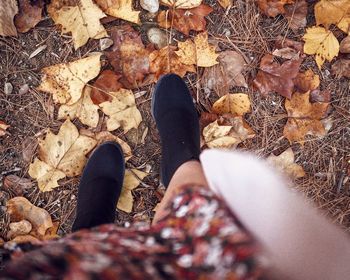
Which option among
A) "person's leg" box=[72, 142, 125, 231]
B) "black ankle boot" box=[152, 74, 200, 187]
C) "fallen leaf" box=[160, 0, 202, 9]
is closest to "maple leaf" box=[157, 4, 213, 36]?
"fallen leaf" box=[160, 0, 202, 9]

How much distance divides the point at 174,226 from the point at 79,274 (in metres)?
0.24

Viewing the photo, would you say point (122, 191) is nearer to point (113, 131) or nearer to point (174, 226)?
point (113, 131)

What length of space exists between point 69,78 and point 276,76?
26.5 inches

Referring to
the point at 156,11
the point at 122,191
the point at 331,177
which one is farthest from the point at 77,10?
the point at 331,177

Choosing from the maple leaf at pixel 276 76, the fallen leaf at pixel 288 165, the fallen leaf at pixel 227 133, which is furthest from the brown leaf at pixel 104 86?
the fallen leaf at pixel 288 165

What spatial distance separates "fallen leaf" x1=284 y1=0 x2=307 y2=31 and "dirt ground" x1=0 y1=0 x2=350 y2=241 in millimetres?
20

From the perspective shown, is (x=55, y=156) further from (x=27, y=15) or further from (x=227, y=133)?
(x=227, y=133)

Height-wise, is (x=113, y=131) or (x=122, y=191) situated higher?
(x=113, y=131)

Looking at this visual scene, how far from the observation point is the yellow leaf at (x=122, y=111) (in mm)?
1396

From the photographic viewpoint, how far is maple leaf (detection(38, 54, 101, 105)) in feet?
4.51

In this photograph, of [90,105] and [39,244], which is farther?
[90,105]

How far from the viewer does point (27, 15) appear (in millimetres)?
1369

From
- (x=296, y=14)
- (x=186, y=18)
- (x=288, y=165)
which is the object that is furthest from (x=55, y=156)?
(x=296, y=14)

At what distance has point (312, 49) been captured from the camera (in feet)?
4.74
